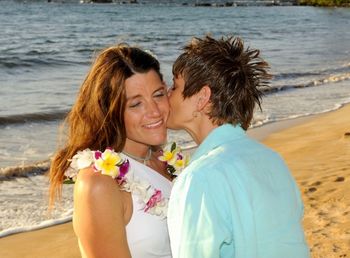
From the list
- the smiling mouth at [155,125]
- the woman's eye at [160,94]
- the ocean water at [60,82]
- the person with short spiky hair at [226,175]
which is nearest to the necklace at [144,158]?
the smiling mouth at [155,125]

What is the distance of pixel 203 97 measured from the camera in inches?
103

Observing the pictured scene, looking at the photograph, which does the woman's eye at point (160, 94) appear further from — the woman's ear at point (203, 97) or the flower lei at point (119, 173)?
the woman's ear at point (203, 97)

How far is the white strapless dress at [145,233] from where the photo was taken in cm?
310

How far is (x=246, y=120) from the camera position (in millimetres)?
2656

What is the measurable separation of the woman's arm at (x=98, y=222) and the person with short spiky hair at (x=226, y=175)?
1.47 feet

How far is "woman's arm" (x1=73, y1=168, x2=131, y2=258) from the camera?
2.84m

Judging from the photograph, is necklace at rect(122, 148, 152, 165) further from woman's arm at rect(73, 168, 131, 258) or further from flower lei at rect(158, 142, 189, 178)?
woman's arm at rect(73, 168, 131, 258)

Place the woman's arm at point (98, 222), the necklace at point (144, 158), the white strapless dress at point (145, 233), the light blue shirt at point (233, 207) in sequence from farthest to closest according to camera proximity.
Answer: the necklace at point (144, 158) → the white strapless dress at point (145, 233) → the woman's arm at point (98, 222) → the light blue shirt at point (233, 207)


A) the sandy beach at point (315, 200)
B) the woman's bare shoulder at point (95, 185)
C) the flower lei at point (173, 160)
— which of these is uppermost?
the woman's bare shoulder at point (95, 185)

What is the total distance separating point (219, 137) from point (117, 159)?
2.26 ft

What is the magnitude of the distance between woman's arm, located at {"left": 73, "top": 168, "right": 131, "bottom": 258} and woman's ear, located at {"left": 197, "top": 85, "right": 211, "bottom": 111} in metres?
0.58

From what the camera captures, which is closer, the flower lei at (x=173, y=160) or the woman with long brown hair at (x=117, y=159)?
the woman with long brown hair at (x=117, y=159)

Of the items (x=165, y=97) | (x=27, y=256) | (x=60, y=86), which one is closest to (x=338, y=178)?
(x=27, y=256)

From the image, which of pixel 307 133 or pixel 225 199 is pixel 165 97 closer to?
pixel 225 199
